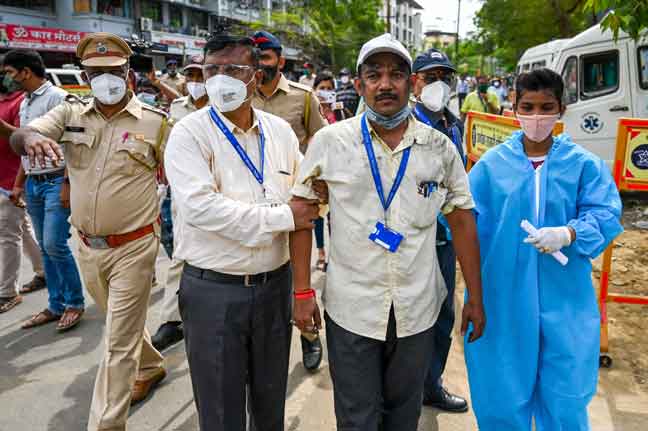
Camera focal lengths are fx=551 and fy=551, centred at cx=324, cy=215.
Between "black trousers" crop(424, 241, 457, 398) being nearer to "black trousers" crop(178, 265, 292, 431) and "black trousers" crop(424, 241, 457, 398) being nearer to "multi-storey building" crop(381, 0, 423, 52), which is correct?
"black trousers" crop(178, 265, 292, 431)

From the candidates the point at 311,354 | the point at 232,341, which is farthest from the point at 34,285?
the point at 232,341

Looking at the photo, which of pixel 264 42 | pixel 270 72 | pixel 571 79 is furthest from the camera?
pixel 571 79

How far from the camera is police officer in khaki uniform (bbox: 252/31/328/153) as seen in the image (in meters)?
3.68

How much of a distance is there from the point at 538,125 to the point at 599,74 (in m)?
7.77

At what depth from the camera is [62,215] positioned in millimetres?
4172

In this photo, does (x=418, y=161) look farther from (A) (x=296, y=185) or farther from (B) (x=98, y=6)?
(B) (x=98, y=6)

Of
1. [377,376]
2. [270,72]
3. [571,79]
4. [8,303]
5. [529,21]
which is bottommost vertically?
[8,303]

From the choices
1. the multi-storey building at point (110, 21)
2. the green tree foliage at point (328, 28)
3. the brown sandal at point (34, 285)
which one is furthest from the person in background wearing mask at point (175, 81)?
the green tree foliage at point (328, 28)

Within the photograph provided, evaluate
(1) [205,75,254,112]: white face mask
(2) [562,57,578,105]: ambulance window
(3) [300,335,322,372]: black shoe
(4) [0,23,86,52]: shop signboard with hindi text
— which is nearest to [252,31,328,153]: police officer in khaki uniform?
(3) [300,335,322,372]: black shoe

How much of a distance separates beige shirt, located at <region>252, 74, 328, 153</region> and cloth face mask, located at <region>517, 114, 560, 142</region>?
177 cm

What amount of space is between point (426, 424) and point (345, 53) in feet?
114

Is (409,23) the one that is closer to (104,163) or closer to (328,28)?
(328,28)

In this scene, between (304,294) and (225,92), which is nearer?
(304,294)

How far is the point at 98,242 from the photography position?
120 inches
